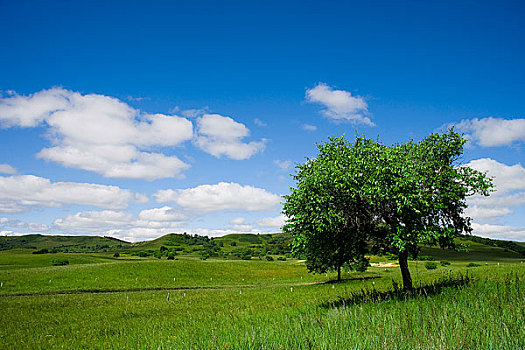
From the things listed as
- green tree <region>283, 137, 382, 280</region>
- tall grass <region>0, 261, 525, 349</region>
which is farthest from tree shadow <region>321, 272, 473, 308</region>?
green tree <region>283, 137, 382, 280</region>

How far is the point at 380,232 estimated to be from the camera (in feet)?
73.3

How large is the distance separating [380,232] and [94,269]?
72.7m

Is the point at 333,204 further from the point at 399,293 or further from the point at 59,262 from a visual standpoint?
the point at 59,262

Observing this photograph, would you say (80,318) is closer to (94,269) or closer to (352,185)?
(352,185)

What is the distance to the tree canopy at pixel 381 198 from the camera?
64.9ft

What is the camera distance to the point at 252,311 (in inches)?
857

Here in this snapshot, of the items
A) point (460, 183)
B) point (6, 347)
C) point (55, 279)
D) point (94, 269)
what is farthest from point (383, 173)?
point (94, 269)

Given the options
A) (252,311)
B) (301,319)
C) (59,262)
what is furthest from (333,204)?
(59,262)

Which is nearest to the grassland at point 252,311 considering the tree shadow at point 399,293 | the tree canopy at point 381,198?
the tree shadow at point 399,293

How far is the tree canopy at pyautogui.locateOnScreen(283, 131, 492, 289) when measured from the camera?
19781 mm

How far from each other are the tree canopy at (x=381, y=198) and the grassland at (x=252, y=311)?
10.9 feet

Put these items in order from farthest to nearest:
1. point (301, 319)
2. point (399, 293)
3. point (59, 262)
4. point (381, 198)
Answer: point (59, 262) < point (381, 198) < point (399, 293) < point (301, 319)

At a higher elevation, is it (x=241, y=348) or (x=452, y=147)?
(x=452, y=147)

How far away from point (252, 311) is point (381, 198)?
11.5 metres
